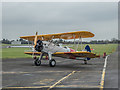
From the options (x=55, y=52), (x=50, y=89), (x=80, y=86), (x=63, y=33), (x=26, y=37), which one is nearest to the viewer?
(x=50, y=89)

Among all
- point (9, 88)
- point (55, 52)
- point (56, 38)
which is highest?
point (56, 38)

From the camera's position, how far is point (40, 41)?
15836mm

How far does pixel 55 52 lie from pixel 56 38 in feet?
4.69

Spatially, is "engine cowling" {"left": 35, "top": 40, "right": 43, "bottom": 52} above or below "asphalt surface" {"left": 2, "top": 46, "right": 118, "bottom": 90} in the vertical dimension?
above

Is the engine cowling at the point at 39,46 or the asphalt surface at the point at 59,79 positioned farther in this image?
the engine cowling at the point at 39,46

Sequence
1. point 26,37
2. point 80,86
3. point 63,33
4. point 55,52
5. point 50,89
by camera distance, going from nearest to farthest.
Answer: point 50,89 → point 80,86 → point 63,33 → point 55,52 → point 26,37

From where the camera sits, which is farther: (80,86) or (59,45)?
(59,45)

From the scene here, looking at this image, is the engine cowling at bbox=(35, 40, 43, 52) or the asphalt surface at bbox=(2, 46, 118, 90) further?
the engine cowling at bbox=(35, 40, 43, 52)

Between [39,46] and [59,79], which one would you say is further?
[39,46]

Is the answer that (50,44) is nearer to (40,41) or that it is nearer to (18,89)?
(40,41)

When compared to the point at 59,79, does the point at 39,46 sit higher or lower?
higher

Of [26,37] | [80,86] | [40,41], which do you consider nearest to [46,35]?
[40,41]

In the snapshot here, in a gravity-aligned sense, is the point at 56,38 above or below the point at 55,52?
above

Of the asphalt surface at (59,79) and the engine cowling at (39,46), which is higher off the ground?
the engine cowling at (39,46)
